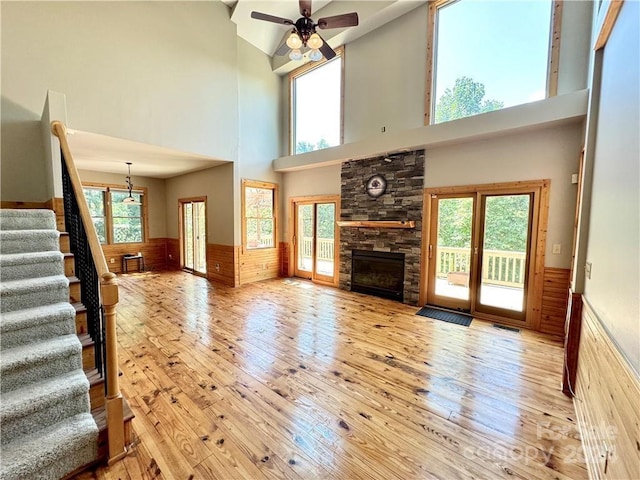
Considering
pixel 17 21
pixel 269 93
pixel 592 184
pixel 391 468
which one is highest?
pixel 269 93

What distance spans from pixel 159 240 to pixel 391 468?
8.20 metres

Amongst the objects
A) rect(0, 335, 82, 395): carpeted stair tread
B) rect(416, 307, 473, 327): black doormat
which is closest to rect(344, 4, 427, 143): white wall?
rect(416, 307, 473, 327): black doormat

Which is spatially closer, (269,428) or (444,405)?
(269,428)

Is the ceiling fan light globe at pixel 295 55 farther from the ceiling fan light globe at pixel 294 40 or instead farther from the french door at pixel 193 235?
the french door at pixel 193 235

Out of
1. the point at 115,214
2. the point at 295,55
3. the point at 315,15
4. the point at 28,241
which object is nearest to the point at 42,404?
the point at 28,241

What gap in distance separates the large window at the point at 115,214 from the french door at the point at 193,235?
4.07ft

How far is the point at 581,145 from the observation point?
10.2 ft

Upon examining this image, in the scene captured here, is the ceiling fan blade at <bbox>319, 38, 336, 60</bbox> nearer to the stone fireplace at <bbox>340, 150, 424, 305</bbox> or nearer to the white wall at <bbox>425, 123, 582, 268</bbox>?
the stone fireplace at <bbox>340, 150, 424, 305</bbox>

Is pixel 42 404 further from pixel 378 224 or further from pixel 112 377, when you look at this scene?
pixel 378 224

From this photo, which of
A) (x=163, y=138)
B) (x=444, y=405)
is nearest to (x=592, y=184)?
(x=444, y=405)

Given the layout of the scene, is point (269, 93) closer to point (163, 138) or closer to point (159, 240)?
point (163, 138)

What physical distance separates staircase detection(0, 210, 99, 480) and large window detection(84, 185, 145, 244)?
18.4 feet

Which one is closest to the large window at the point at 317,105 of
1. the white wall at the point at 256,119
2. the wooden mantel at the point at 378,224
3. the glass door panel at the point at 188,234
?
the white wall at the point at 256,119

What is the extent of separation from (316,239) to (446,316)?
316cm
